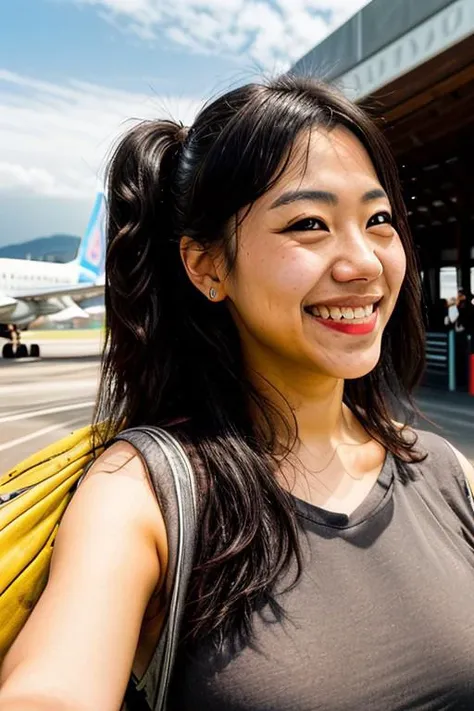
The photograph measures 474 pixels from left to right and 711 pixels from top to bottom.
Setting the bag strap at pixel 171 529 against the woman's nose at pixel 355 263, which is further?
the woman's nose at pixel 355 263

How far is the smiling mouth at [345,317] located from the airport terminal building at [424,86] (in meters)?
0.52

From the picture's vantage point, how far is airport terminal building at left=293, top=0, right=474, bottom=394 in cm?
570

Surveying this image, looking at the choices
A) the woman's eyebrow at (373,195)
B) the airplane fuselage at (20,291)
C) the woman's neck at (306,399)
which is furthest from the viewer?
the airplane fuselage at (20,291)

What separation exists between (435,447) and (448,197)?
16.0 m

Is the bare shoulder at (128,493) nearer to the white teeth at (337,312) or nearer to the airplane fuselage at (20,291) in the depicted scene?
the white teeth at (337,312)

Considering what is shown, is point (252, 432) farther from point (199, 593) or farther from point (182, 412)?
point (199, 593)

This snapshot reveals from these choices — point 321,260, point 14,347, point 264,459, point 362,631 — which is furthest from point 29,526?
point 14,347

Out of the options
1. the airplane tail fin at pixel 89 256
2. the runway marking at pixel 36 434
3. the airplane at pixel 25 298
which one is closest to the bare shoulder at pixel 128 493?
the runway marking at pixel 36 434

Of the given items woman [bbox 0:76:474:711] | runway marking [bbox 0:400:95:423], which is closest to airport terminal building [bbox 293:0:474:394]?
woman [bbox 0:76:474:711]

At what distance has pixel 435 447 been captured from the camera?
140cm

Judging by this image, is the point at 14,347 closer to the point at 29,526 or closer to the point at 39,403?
the point at 39,403

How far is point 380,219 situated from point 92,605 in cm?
82

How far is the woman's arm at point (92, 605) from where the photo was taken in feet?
2.72

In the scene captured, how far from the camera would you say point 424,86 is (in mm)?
7625
